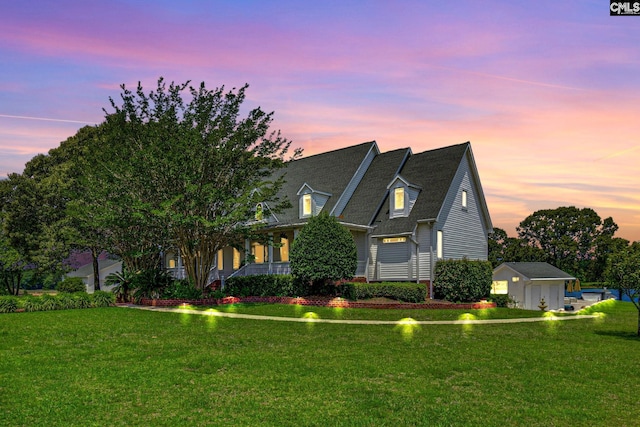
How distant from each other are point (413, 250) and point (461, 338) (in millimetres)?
15834

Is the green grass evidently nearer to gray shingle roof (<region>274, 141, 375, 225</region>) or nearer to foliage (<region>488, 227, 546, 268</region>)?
gray shingle roof (<region>274, 141, 375, 225</region>)

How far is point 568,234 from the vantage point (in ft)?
290

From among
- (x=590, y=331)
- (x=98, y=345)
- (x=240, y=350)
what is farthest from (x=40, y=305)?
(x=590, y=331)

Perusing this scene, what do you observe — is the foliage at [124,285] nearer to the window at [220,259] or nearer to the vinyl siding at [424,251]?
the window at [220,259]

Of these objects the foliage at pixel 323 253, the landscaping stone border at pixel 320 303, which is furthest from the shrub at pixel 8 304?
the foliage at pixel 323 253

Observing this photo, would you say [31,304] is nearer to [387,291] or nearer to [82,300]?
[82,300]

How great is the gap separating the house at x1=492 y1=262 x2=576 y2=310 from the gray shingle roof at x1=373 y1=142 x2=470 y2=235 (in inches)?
542

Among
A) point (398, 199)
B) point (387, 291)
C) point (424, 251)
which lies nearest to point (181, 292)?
point (387, 291)

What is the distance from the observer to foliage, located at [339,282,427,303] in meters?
27.7

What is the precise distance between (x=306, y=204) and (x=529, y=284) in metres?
20.7

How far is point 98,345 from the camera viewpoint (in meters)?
14.8

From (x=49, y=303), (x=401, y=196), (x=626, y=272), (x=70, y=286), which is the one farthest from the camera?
(x=70, y=286)

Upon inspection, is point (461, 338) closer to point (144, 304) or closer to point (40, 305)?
point (144, 304)

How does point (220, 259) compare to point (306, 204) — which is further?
point (220, 259)
